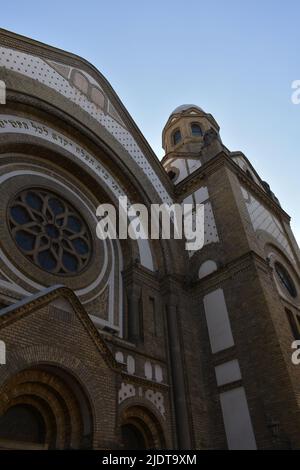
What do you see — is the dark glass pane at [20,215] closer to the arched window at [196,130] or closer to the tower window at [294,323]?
the tower window at [294,323]

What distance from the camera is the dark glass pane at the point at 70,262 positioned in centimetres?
1051

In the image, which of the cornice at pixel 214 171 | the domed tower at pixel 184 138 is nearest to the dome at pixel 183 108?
the domed tower at pixel 184 138

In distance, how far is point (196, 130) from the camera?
20.9 metres

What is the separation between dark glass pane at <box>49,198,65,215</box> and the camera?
36.7 ft

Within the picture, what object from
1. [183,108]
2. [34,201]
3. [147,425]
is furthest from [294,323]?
[183,108]

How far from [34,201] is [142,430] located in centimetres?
642

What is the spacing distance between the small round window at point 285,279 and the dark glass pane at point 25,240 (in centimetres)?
852

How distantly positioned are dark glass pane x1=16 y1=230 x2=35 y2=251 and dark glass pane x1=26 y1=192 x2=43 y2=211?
95 cm

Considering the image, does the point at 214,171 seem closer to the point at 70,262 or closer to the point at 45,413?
the point at 70,262

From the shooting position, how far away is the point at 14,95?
1084 cm

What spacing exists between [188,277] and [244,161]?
7003 mm

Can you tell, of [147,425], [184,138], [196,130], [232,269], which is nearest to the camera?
[147,425]

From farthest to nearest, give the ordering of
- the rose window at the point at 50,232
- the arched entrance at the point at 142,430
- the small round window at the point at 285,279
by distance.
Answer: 1. the small round window at the point at 285,279
2. the rose window at the point at 50,232
3. the arched entrance at the point at 142,430
